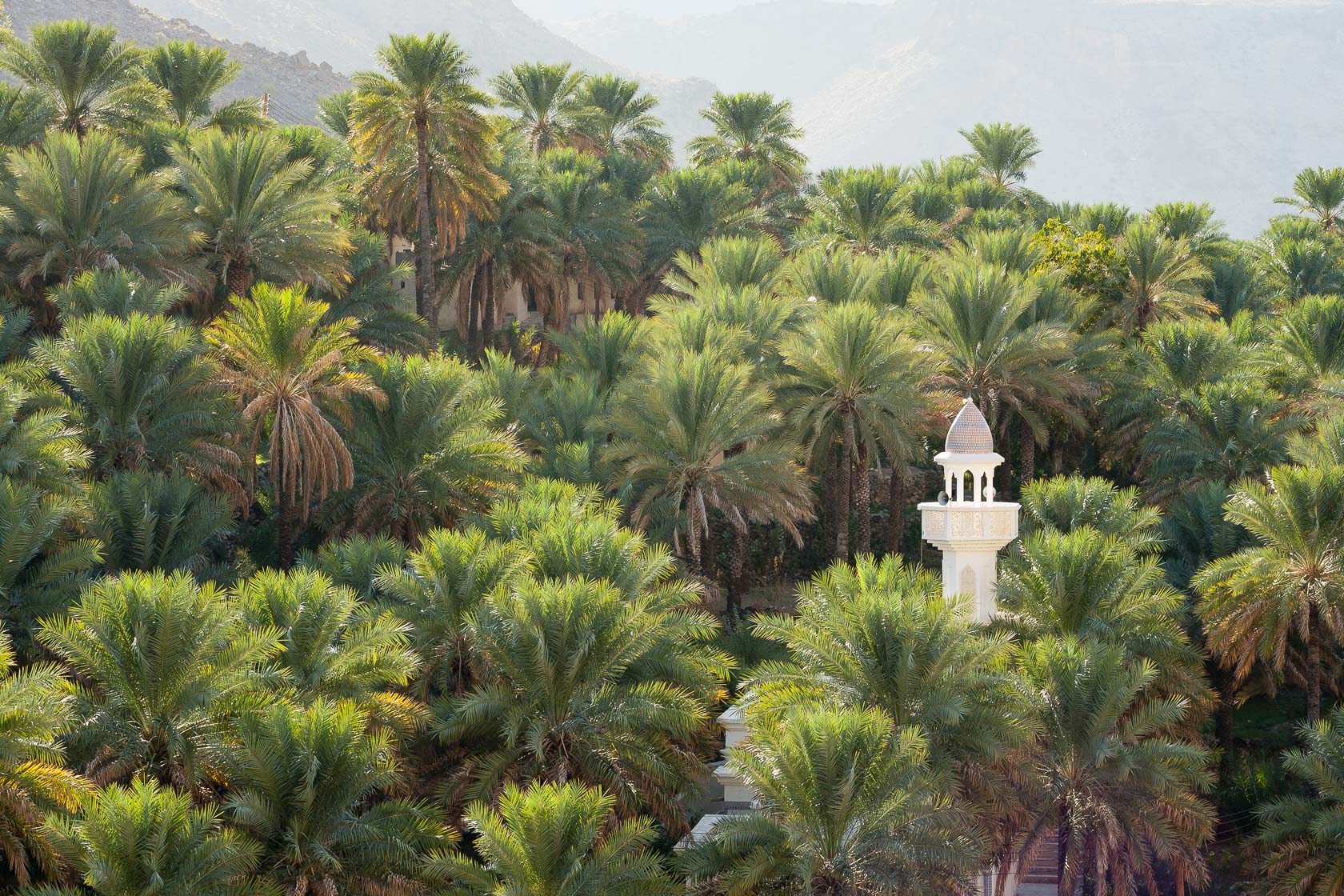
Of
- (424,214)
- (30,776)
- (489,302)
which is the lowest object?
(30,776)

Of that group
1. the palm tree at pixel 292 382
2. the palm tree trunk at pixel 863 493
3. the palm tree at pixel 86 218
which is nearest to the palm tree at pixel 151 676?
the palm tree at pixel 292 382

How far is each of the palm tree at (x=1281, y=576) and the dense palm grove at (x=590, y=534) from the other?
0.22ft

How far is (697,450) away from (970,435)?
4799 mm

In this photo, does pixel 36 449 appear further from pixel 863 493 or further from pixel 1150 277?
pixel 1150 277

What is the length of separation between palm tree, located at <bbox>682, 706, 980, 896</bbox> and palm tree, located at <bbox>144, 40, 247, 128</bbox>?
1036 inches

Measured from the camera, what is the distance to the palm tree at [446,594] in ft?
70.6

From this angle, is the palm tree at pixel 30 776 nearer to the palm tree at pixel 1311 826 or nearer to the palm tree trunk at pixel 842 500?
the palm tree trunk at pixel 842 500

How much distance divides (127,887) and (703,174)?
104 ft

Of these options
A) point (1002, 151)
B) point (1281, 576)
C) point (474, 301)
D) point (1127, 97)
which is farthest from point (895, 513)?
point (1127, 97)

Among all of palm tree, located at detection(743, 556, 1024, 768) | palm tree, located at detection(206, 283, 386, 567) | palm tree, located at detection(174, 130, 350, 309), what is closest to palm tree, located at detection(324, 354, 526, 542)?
palm tree, located at detection(206, 283, 386, 567)

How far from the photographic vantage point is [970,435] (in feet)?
80.7

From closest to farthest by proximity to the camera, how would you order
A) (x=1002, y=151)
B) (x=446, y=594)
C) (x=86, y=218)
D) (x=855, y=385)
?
(x=446, y=594)
(x=855, y=385)
(x=86, y=218)
(x=1002, y=151)

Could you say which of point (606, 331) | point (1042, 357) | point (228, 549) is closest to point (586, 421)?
point (606, 331)

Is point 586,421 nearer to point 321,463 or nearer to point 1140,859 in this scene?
point 321,463
